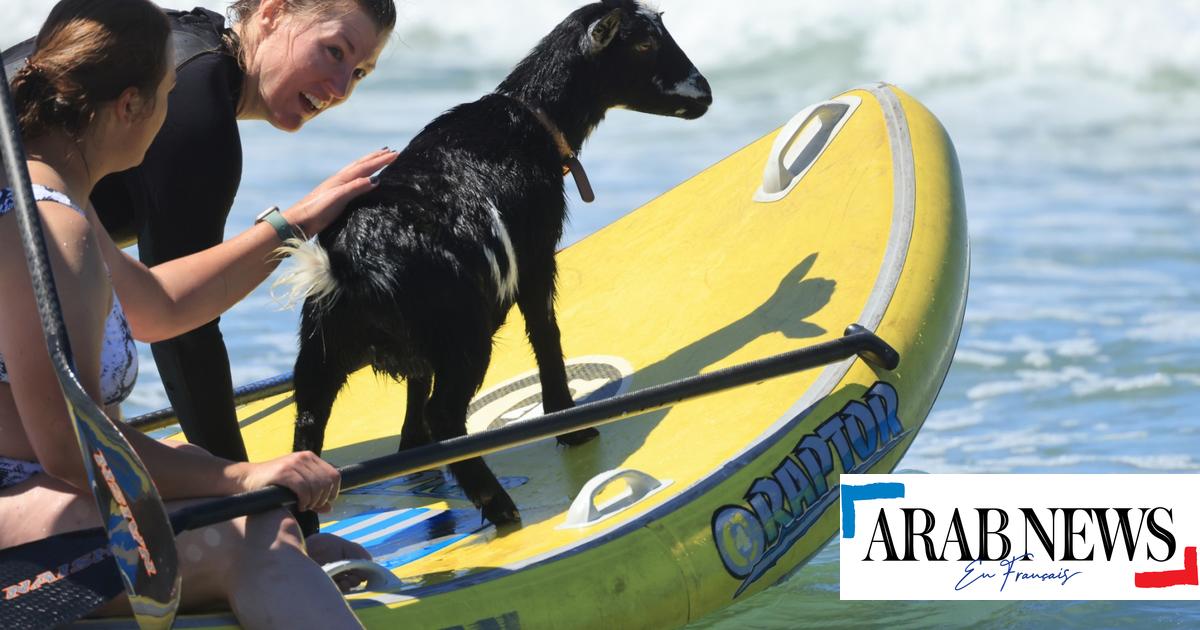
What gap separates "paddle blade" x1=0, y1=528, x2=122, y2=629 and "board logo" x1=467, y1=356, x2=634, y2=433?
160cm

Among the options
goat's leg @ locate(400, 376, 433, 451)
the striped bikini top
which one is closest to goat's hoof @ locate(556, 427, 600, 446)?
goat's leg @ locate(400, 376, 433, 451)

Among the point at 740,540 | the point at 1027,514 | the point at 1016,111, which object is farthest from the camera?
the point at 1016,111

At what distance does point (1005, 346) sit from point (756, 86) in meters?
6.65

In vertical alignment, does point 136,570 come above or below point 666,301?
below

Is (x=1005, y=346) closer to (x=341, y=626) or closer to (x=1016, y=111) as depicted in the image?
(x=341, y=626)

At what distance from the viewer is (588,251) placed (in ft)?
15.1

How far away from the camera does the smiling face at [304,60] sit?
2.76 meters

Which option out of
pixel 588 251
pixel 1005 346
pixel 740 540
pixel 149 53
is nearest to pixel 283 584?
pixel 149 53

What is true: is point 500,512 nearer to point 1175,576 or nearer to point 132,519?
point 132,519

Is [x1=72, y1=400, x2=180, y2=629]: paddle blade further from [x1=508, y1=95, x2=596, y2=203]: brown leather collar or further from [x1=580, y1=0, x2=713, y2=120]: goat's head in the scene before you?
[x1=580, y1=0, x2=713, y2=120]: goat's head

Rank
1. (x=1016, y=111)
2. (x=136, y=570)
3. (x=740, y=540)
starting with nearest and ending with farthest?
(x=136, y=570) < (x=740, y=540) < (x=1016, y=111)

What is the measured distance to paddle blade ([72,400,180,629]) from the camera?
1.73m

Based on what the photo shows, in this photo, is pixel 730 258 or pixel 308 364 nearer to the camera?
pixel 308 364

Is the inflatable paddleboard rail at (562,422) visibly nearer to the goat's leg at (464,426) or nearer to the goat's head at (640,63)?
the goat's leg at (464,426)
